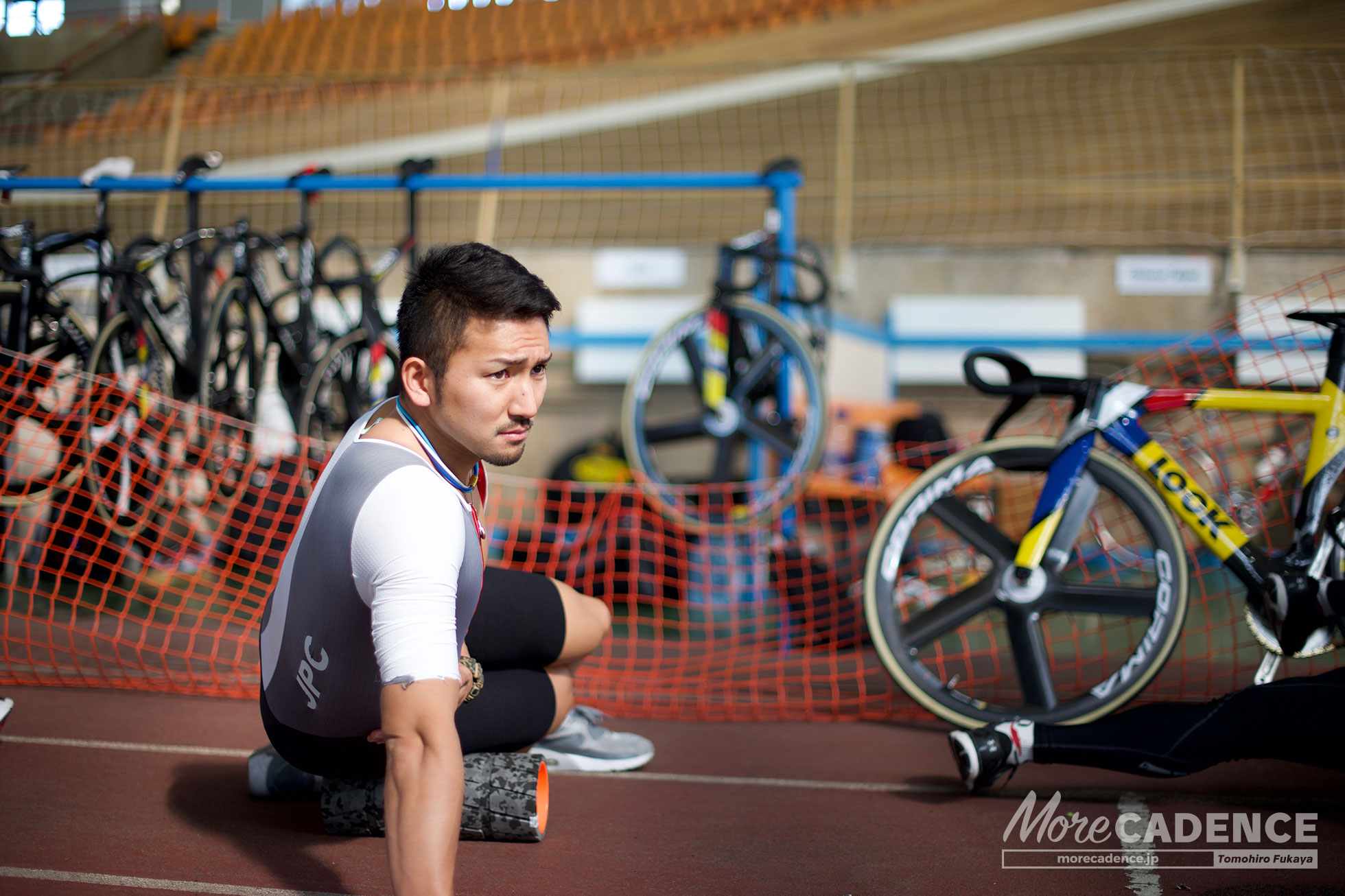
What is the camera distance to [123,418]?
4258 millimetres

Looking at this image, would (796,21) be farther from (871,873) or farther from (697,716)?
(871,873)

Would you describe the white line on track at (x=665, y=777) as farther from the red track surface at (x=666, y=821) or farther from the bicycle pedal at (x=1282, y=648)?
the bicycle pedal at (x=1282, y=648)

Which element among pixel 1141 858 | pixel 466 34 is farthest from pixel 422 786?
pixel 466 34

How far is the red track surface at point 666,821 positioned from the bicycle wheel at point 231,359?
1.91 meters

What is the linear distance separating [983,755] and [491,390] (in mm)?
1444

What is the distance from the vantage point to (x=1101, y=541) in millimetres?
3064

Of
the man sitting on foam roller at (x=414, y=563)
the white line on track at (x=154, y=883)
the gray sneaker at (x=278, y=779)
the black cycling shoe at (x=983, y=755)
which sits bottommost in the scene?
the white line on track at (x=154, y=883)

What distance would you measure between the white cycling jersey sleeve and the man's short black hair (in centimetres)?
21

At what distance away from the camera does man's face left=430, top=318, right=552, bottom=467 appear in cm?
159

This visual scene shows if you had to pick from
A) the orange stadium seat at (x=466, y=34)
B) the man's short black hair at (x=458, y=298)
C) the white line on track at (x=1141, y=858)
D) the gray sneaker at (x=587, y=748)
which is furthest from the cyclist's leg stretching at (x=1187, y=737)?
the orange stadium seat at (x=466, y=34)

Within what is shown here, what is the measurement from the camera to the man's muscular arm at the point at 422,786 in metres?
1.33

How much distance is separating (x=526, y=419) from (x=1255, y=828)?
1.82 metres

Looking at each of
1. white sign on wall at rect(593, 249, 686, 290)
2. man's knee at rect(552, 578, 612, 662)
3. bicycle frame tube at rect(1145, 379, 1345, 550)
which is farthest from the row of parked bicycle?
bicycle frame tube at rect(1145, 379, 1345, 550)

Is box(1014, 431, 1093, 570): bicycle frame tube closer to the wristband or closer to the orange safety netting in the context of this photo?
the orange safety netting
